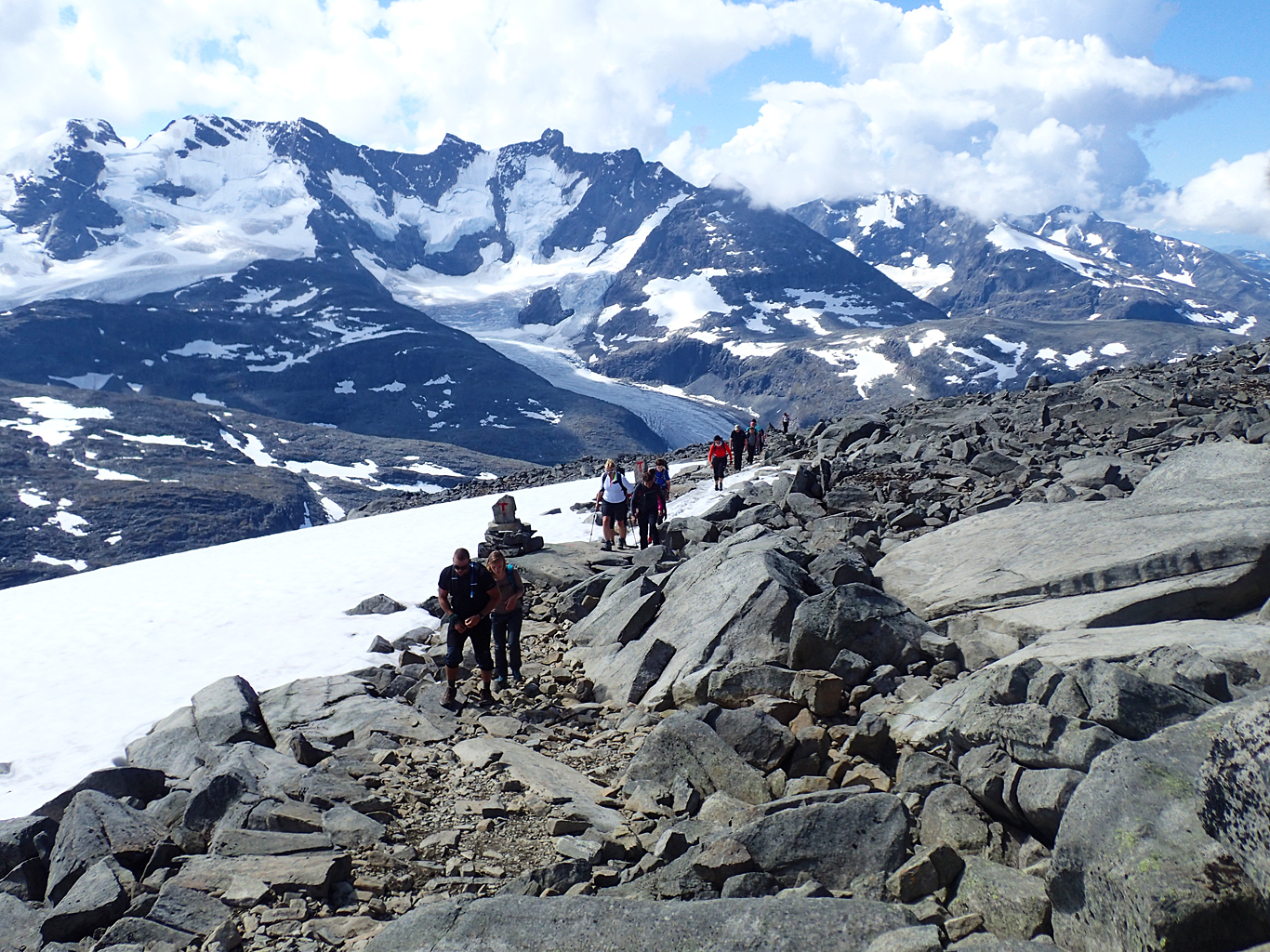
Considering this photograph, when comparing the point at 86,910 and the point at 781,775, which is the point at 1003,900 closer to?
the point at 781,775

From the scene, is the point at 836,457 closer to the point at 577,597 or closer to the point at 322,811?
the point at 577,597

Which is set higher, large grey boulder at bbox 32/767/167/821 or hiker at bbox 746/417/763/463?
hiker at bbox 746/417/763/463

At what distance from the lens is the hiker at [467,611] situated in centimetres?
1210

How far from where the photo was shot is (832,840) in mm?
6332

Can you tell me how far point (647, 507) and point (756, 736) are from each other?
1389 cm

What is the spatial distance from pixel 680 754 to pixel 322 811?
3495mm

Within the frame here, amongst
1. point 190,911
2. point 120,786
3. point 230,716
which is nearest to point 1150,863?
point 190,911

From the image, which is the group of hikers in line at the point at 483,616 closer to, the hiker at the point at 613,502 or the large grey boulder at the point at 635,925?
the large grey boulder at the point at 635,925

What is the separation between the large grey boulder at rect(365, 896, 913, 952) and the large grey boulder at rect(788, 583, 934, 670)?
15.7 ft

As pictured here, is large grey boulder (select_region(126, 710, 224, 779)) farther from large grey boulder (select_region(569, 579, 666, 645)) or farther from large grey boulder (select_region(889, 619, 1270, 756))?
large grey boulder (select_region(889, 619, 1270, 756))

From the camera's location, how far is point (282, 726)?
11695 mm

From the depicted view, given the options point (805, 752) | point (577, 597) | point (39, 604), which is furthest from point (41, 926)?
point (39, 604)

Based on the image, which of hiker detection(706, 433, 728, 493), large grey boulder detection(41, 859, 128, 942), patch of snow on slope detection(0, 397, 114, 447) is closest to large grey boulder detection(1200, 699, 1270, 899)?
large grey boulder detection(41, 859, 128, 942)

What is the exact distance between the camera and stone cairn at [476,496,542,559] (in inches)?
832
